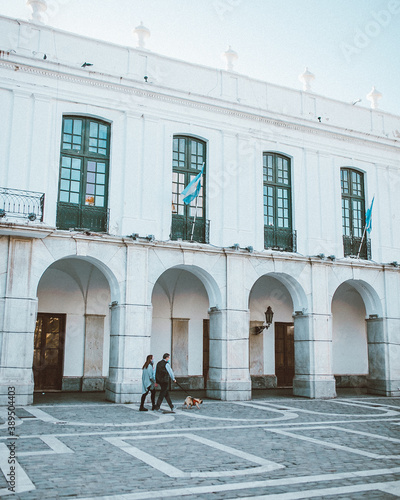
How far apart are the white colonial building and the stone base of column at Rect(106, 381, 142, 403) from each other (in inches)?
2.4

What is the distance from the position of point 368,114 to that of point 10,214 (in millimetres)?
14809

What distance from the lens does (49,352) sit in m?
18.7

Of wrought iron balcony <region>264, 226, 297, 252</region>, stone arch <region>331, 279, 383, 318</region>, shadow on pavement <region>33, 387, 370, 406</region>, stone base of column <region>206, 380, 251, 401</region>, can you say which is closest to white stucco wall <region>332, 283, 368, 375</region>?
shadow on pavement <region>33, 387, 370, 406</region>

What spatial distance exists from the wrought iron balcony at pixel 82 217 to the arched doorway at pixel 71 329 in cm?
253

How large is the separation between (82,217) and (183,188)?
3629 mm

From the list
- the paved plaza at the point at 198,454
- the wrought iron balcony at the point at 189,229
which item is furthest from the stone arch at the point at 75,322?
the paved plaza at the point at 198,454

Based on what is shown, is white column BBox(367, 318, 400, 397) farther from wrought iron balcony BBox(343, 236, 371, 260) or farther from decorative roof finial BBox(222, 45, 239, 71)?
decorative roof finial BBox(222, 45, 239, 71)

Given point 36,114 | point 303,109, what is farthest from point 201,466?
point 303,109

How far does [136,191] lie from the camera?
55.3 ft

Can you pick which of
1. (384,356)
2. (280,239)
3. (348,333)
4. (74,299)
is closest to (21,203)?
(74,299)

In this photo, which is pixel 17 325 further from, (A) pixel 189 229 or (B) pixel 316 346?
(B) pixel 316 346

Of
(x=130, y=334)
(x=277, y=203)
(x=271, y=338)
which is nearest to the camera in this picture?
(x=130, y=334)

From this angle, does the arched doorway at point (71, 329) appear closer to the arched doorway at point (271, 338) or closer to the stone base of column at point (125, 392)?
the stone base of column at point (125, 392)

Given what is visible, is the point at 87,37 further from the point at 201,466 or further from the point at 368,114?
the point at 201,466
